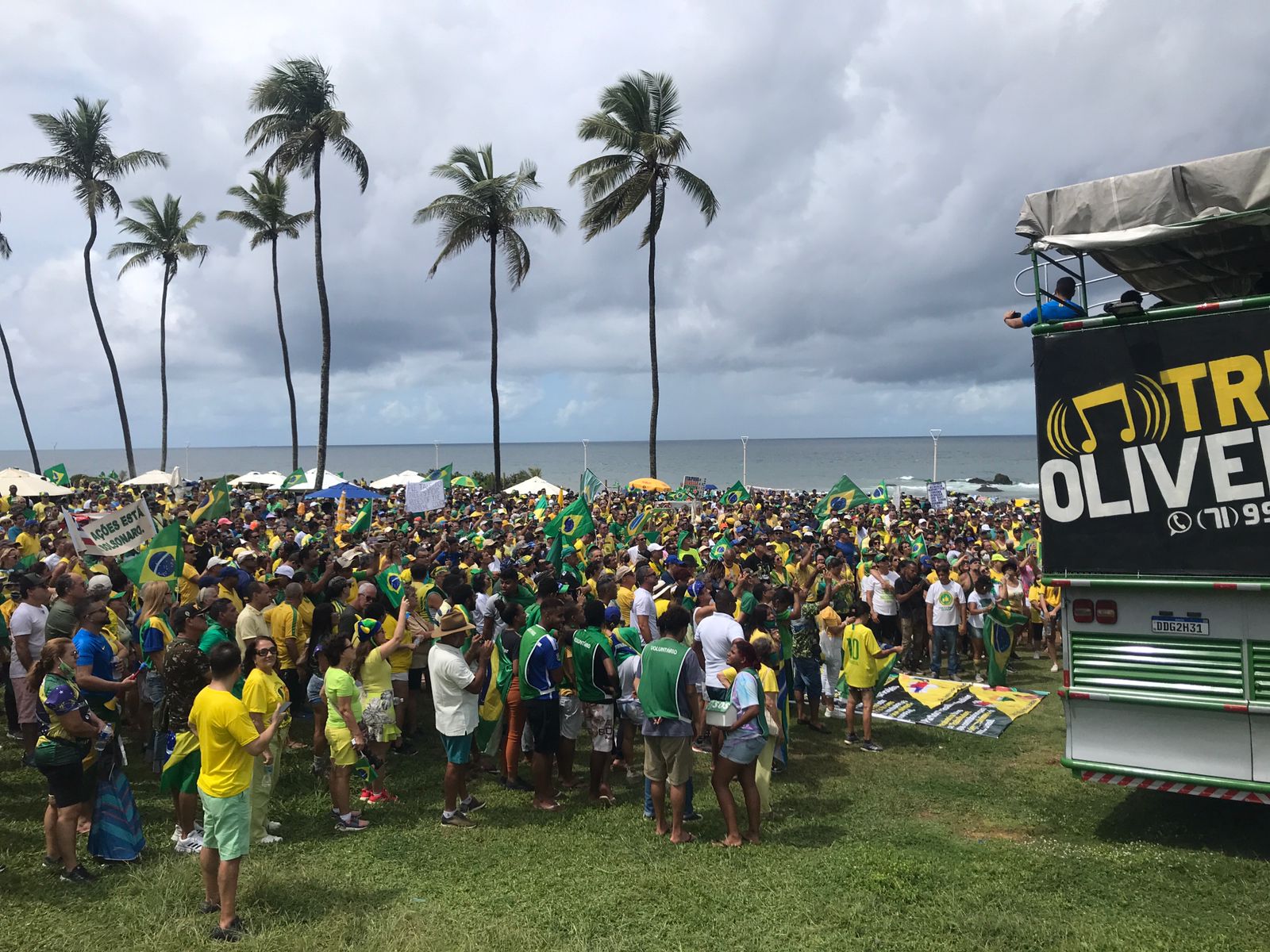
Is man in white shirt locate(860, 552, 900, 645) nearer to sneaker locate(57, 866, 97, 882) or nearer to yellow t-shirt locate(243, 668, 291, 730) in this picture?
yellow t-shirt locate(243, 668, 291, 730)

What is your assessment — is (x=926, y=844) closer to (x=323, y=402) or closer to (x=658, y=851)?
(x=658, y=851)

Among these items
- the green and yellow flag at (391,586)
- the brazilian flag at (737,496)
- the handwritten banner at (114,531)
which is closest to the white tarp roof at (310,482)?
the brazilian flag at (737,496)

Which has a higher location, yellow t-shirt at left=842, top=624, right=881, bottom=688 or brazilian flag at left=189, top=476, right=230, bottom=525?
brazilian flag at left=189, top=476, right=230, bottom=525

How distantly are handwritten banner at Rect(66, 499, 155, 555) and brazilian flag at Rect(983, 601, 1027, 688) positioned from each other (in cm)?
1237

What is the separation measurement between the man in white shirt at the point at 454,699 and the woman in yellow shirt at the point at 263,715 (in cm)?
124

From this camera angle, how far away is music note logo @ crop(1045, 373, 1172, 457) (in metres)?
5.88

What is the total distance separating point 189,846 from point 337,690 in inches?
58.8

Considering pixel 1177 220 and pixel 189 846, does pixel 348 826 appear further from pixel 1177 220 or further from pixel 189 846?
pixel 1177 220

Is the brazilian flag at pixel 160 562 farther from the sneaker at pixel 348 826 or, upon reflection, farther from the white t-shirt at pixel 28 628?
the sneaker at pixel 348 826

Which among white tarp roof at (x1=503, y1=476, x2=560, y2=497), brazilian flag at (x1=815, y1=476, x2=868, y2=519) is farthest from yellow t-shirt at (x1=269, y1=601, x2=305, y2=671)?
white tarp roof at (x1=503, y1=476, x2=560, y2=497)

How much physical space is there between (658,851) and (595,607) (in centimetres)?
206

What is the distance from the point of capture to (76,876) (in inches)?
222

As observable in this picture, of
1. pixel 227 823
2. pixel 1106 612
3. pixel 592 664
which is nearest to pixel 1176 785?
pixel 1106 612

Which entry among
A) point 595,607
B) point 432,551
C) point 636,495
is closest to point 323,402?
point 636,495
